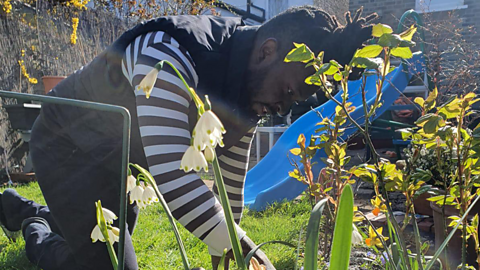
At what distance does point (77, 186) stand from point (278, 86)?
0.90 meters

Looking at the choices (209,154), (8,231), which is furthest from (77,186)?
(209,154)

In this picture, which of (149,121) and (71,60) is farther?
(71,60)

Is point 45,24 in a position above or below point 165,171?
above

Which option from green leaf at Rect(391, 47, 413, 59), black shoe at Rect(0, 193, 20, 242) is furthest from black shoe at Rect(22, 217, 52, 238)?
green leaf at Rect(391, 47, 413, 59)

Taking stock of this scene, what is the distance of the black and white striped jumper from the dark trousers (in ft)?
1.60

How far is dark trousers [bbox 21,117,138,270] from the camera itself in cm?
162

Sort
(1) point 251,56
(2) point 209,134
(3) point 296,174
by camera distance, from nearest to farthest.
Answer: (2) point 209,134 < (3) point 296,174 < (1) point 251,56

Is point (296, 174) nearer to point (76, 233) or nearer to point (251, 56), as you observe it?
point (251, 56)

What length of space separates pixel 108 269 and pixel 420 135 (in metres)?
1.37

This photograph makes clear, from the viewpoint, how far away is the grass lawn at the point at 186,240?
80.3 inches

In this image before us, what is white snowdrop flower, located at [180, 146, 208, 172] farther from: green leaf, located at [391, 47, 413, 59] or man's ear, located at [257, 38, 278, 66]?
man's ear, located at [257, 38, 278, 66]

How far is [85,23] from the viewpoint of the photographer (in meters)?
5.68

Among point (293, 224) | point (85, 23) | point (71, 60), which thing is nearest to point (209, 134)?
point (293, 224)

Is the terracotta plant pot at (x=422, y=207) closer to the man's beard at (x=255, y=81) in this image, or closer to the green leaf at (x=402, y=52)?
the man's beard at (x=255, y=81)
